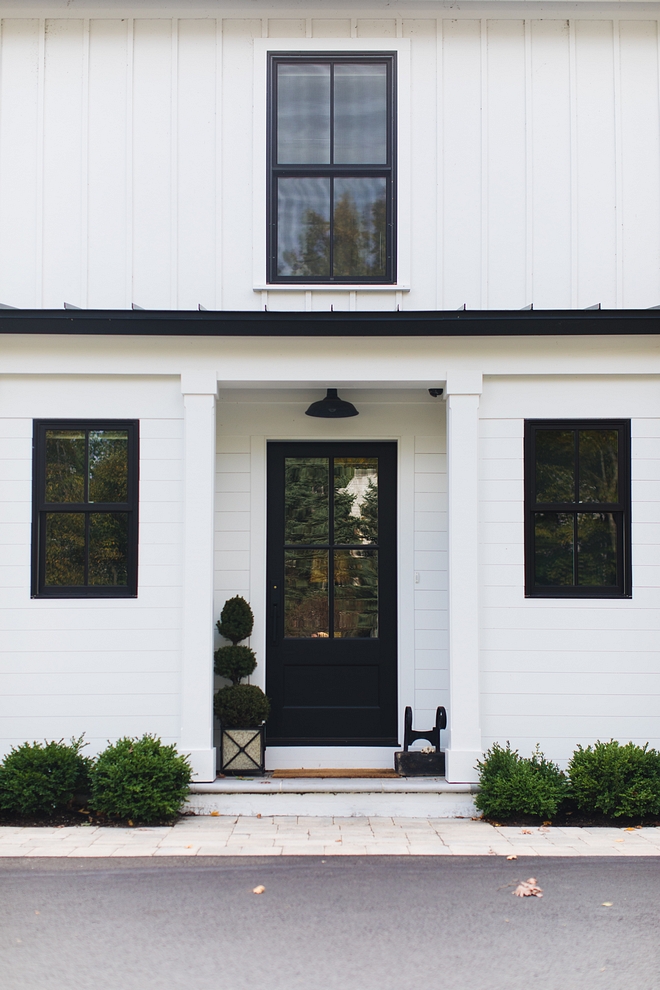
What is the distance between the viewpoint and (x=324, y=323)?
5961 millimetres

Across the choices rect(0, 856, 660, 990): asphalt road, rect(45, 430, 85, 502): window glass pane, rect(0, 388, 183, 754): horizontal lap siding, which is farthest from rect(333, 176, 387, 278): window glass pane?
rect(0, 856, 660, 990): asphalt road

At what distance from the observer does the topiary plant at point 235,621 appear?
6.46m

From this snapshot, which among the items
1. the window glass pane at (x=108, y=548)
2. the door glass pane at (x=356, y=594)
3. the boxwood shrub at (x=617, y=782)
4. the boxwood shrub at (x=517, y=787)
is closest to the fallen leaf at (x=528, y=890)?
the boxwood shrub at (x=517, y=787)

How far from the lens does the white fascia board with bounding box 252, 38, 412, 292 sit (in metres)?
6.46

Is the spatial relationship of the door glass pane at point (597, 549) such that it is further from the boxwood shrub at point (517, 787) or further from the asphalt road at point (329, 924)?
the asphalt road at point (329, 924)

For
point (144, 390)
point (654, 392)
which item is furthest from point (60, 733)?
point (654, 392)

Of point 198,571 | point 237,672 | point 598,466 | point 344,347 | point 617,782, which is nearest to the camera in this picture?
point 617,782

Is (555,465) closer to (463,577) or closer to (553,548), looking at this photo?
(553,548)

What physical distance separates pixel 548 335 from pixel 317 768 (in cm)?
372

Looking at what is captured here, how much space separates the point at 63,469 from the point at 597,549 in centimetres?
395

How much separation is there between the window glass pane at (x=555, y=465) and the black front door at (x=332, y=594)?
4.00 ft

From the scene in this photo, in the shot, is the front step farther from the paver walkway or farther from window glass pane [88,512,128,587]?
window glass pane [88,512,128,587]

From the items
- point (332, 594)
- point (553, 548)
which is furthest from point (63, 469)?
point (553, 548)

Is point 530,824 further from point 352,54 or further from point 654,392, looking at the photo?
point 352,54
